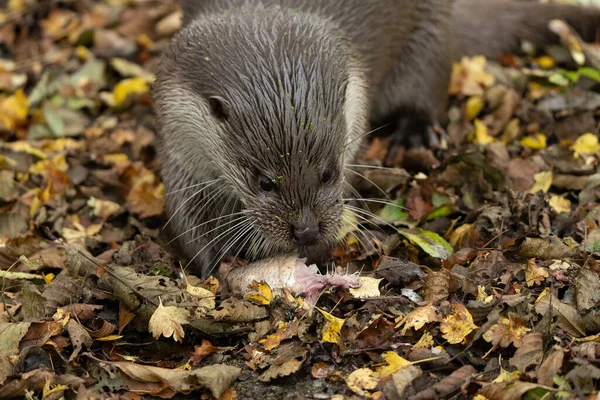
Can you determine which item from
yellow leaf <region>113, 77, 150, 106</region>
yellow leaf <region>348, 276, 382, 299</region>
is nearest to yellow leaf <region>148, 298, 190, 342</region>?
yellow leaf <region>348, 276, 382, 299</region>

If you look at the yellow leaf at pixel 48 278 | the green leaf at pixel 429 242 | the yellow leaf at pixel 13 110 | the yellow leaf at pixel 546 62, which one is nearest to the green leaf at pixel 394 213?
the green leaf at pixel 429 242

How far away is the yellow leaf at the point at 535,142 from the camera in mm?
4004

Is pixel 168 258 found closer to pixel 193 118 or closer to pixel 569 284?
pixel 193 118

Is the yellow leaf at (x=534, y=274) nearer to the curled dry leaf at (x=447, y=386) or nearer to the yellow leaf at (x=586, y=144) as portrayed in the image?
the curled dry leaf at (x=447, y=386)

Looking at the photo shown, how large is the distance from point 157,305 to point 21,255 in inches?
31.2

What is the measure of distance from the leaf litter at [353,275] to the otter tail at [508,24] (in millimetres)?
95

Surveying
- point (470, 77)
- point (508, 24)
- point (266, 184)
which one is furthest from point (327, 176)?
point (508, 24)

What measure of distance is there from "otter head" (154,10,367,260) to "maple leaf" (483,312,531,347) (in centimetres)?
67

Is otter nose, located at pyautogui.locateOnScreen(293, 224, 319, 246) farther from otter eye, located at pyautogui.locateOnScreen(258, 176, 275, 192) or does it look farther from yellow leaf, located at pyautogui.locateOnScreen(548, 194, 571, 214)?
yellow leaf, located at pyautogui.locateOnScreen(548, 194, 571, 214)

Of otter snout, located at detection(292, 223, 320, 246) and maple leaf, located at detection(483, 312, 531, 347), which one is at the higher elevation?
otter snout, located at detection(292, 223, 320, 246)

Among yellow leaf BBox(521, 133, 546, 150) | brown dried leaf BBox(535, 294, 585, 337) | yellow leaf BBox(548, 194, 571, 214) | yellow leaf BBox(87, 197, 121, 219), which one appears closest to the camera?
brown dried leaf BBox(535, 294, 585, 337)

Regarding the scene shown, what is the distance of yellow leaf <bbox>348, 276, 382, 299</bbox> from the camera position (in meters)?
2.88

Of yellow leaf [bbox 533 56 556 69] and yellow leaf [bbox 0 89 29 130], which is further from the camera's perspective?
yellow leaf [bbox 533 56 556 69]

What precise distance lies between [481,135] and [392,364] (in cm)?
194
